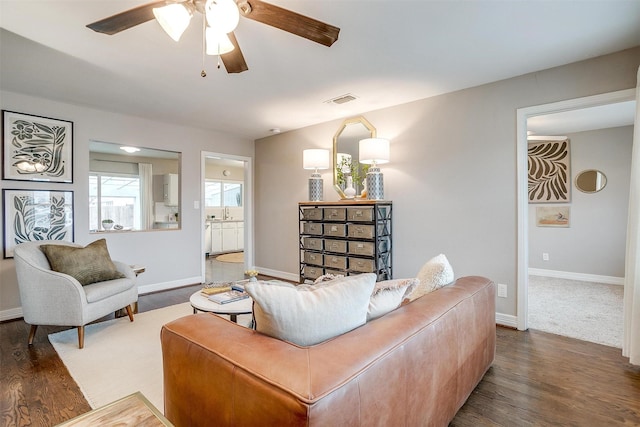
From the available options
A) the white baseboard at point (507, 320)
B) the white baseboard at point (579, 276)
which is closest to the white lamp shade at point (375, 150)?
the white baseboard at point (507, 320)

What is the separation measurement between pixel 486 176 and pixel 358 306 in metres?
2.49

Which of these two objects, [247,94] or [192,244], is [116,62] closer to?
[247,94]

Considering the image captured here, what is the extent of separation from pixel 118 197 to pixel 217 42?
5.88 m

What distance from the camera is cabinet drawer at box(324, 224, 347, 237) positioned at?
3.70m

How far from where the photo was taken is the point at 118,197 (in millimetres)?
6336

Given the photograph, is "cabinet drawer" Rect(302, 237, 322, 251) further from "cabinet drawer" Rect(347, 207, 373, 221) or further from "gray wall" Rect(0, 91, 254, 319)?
"gray wall" Rect(0, 91, 254, 319)

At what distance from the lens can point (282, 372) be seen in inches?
33.0

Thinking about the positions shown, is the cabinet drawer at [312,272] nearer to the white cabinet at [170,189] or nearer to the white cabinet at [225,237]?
the white cabinet at [225,237]

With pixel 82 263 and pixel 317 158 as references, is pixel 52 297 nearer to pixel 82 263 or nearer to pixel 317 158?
pixel 82 263

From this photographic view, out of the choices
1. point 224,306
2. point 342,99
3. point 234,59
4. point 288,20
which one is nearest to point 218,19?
point 288,20

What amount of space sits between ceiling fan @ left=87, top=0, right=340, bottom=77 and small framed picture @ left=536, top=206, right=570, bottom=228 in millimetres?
5140

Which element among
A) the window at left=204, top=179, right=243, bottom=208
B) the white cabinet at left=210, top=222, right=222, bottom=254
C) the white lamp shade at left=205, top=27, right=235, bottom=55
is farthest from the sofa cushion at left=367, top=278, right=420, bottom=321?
the window at left=204, top=179, right=243, bottom=208

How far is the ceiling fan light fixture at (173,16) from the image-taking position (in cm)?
146

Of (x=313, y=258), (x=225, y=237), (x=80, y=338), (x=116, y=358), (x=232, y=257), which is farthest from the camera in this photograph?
(x=225, y=237)
